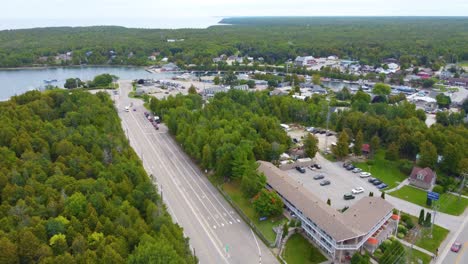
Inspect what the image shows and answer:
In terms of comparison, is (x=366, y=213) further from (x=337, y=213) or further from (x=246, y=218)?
(x=246, y=218)

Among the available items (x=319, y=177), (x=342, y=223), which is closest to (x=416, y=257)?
(x=342, y=223)

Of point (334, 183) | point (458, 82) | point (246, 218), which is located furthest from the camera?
point (458, 82)

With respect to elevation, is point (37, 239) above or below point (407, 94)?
above

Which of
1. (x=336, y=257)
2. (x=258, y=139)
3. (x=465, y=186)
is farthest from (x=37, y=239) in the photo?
(x=465, y=186)

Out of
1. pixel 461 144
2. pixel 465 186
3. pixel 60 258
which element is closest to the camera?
pixel 60 258

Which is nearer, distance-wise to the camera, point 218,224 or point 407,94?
point 218,224

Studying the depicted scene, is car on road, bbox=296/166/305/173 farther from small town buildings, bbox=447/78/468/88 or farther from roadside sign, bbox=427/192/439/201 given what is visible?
small town buildings, bbox=447/78/468/88

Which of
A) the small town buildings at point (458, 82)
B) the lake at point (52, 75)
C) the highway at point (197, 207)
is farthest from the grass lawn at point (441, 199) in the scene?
the lake at point (52, 75)

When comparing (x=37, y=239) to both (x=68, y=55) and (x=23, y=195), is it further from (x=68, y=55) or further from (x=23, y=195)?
(x=68, y=55)

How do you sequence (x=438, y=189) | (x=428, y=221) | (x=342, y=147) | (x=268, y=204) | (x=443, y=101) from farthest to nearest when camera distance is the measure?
(x=443, y=101), (x=342, y=147), (x=438, y=189), (x=268, y=204), (x=428, y=221)
